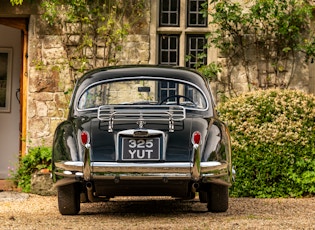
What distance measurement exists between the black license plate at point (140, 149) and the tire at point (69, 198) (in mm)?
845

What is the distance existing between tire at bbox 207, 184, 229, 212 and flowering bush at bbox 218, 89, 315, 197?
8.45 ft

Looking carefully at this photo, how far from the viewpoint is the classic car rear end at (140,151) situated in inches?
327

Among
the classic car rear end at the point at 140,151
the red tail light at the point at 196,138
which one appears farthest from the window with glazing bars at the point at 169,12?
the red tail light at the point at 196,138

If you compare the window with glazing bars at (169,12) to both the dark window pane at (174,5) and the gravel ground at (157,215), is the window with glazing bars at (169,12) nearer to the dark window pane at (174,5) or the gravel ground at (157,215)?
the dark window pane at (174,5)

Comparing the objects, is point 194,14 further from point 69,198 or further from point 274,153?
point 69,198

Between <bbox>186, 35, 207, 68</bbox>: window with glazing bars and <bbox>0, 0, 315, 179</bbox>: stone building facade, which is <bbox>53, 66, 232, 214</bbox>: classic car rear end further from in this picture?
<bbox>186, 35, 207, 68</bbox>: window with glazing bars

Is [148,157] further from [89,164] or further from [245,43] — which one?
[245,43]

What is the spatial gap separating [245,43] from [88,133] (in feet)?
19.6

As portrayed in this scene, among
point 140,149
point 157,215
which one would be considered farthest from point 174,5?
point 140,149

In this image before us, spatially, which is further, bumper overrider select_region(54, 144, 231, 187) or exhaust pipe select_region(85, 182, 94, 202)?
exhaust pipe select_region(85, 182, 94, 202)

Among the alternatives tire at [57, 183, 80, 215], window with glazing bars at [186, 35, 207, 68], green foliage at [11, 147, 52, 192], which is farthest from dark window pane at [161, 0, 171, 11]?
tire at [57, 183, 80, 215]

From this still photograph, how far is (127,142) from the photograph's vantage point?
330 inches

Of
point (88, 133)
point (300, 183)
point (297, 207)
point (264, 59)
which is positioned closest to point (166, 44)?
point (264, 59)

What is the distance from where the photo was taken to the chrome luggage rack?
337 inches
